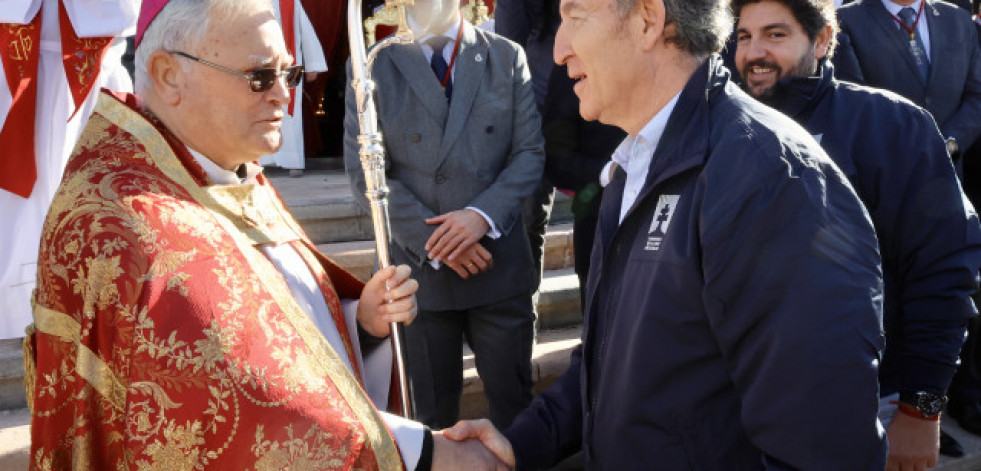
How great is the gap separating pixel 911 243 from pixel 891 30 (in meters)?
2.44

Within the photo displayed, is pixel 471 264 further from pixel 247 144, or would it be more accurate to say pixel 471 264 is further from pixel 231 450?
pixel 231 450

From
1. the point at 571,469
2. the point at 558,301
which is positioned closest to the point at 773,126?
the point at 571,469

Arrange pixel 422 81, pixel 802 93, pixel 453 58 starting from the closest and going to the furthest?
pixel 802 93 → pixel 422 81 → pixel 453 58

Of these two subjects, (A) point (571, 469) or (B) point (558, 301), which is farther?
(B) point (558, 301)

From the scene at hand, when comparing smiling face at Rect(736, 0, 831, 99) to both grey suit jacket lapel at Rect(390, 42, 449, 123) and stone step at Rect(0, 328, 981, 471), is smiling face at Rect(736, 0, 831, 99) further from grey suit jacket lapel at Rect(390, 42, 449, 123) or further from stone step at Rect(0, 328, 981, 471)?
stone step at Rect(0, 328, 981, 471)

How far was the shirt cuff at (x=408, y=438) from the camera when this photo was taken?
2170mm

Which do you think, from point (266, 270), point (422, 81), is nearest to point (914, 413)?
point (266, 270)

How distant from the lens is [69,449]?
6.59 ft

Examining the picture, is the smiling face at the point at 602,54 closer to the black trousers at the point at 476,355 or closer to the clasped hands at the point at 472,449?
the clasped hands at the point at 472,449

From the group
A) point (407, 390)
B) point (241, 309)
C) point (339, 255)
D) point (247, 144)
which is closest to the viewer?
point (241, 309)

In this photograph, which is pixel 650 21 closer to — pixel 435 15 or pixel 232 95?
pixel 232 95

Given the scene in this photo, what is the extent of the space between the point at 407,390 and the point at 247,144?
0.81 meters

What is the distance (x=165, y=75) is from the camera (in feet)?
7.51

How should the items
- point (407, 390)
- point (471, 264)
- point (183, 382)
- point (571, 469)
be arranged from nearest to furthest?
point (183, 382) → point (407, 390) → point (471, 264) → point (571, 469)
